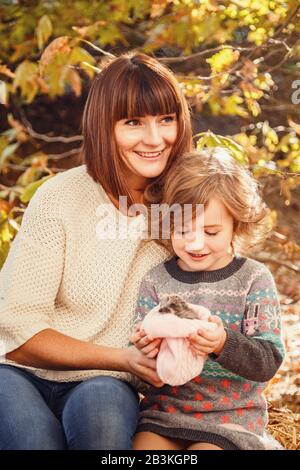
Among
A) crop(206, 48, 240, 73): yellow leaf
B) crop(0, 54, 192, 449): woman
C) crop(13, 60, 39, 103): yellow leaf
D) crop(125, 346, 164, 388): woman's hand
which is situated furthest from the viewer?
crop(13, 60, 39, 103): yellow leaf

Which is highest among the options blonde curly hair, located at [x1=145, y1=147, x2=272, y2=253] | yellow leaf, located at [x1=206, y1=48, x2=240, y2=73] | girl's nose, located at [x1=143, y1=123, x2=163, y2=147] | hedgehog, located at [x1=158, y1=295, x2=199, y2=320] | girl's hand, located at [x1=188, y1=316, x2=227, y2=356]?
girl's nose, located at [x1=143, y1=123, x2=163, y2=147]

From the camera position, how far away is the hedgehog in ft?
6.31

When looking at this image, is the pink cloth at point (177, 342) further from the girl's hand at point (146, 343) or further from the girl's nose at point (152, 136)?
the girl's nose at point (152, 136)

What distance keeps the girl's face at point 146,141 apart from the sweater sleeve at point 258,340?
0.44 meters

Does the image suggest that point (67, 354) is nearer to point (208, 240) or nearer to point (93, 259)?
point (93, 259)

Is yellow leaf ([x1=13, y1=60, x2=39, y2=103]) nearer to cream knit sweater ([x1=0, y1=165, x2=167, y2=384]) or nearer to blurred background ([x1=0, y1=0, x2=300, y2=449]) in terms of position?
blurred background ([x1=0, y1=0, x2=300, y2=449])

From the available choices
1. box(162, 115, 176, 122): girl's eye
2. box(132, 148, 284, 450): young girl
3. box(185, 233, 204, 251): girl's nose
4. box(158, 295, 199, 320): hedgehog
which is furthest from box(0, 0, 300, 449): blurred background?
box(158, 295, 199, 320): hedgehog

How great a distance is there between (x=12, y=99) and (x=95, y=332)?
134 inches

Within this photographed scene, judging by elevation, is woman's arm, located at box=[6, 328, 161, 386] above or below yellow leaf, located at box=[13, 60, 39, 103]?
below

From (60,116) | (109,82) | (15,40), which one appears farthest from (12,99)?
(109,82)

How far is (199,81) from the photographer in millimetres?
3379

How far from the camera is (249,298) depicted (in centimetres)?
208

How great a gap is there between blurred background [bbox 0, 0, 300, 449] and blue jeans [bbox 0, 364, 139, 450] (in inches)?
31.3

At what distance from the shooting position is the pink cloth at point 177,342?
1.90 metres
